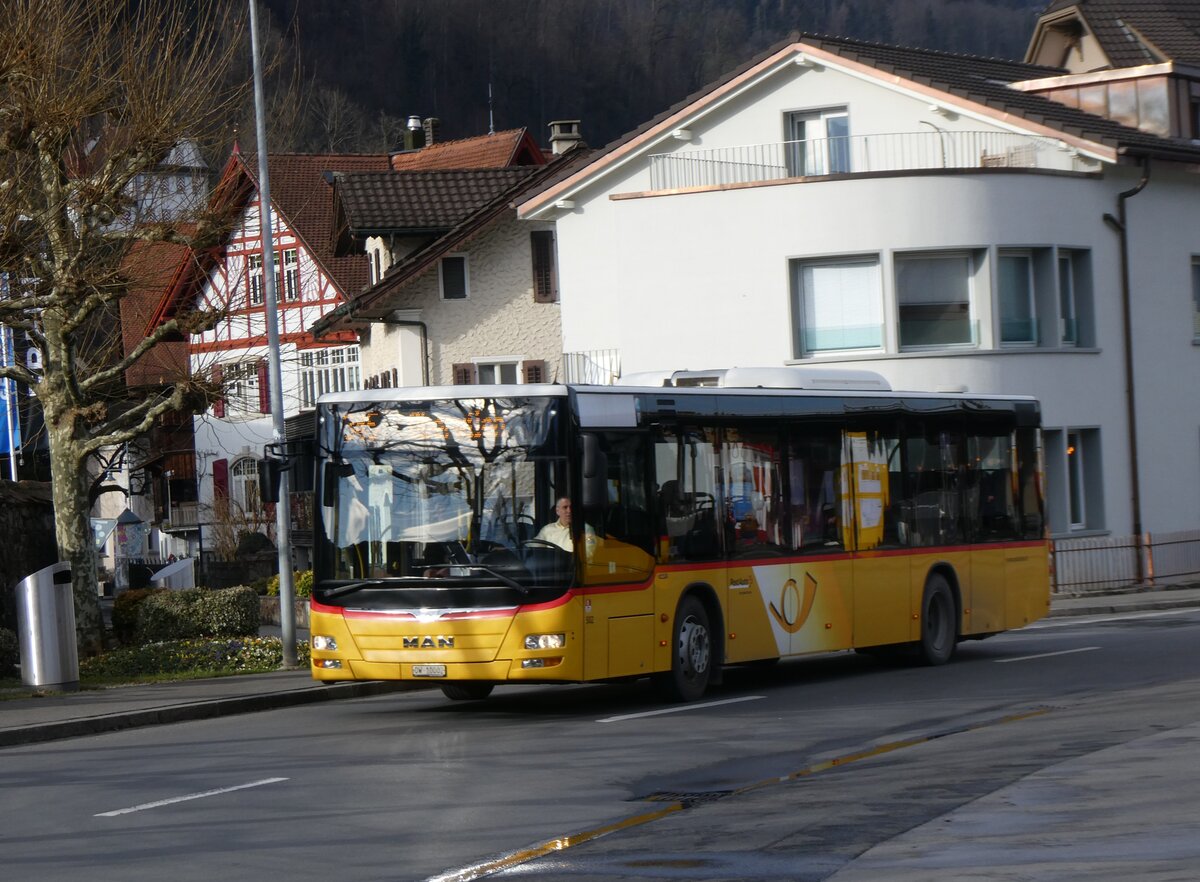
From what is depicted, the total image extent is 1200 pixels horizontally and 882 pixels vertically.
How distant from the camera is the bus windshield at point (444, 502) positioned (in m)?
15.0

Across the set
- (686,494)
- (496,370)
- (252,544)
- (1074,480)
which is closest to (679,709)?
(686,494)

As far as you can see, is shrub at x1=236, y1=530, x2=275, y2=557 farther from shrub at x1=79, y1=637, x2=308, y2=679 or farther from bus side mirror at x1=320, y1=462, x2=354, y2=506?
bus side mirror at x1=320, y1=462, x2=354, y2=506

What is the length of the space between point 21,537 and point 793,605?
13065 mm

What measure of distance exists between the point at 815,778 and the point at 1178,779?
220 centimetres

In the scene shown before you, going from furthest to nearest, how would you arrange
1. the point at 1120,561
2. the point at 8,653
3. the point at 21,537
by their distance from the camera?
→ the point at 1120,561 < the point at 21,537 < the point at 8,653

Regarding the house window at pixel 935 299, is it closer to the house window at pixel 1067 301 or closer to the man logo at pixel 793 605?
the house window at pixel 1067 301

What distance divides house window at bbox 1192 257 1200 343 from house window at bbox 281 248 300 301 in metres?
29.3

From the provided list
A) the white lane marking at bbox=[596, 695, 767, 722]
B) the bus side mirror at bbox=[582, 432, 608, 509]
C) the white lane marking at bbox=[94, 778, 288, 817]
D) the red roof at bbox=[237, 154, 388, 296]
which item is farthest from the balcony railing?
the white lane marking at bbox=[94, 778, 288, 817]

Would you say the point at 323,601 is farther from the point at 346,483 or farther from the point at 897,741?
the point at 897,741

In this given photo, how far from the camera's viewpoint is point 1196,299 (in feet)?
120

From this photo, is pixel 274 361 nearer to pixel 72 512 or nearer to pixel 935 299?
pixel 72 512

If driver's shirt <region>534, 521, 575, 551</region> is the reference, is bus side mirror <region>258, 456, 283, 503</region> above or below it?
above

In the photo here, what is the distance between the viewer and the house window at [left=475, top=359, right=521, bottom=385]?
155 feet

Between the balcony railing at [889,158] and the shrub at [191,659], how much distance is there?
14083 mm
